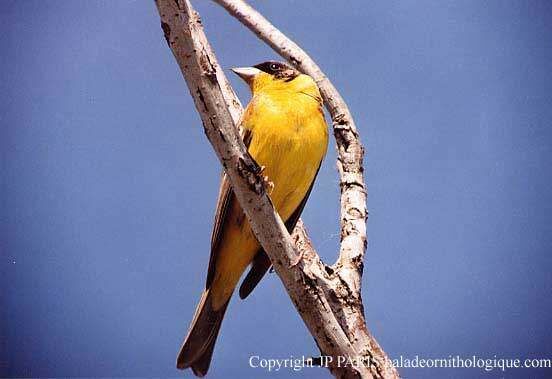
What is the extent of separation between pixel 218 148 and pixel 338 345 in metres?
1.14

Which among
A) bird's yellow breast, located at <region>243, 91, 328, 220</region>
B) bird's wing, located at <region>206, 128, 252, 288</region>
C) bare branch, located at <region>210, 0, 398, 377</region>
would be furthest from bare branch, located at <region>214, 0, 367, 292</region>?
bird's wing, located at <region>206, 128, 252, 288</region>

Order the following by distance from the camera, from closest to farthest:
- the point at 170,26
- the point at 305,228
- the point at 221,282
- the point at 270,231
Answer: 1. the point at 170,26
2. the point at 270,231
3. the point at 221,282
4. the point at 305,228

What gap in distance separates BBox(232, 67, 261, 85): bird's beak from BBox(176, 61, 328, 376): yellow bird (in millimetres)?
159

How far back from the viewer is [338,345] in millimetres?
3113

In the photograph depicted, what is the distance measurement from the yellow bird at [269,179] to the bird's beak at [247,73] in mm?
159

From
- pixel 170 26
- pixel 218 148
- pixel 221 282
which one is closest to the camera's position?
pixel 170 26

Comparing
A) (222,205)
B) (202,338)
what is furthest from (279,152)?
(202,338)

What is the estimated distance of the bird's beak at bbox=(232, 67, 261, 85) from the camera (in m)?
4.27

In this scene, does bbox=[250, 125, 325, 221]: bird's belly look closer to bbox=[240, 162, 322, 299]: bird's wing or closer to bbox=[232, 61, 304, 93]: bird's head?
bbox=[240, 162, 322, 299]: bird's wing

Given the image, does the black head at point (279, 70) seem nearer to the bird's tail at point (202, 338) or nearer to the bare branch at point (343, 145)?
the bare branch at point (343, 145)

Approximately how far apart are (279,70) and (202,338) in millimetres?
1747

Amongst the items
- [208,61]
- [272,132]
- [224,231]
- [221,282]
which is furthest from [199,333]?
[208,61]

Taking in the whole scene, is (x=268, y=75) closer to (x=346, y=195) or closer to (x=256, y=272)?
(x=346, y=195)

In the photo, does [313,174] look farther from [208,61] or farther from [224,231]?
[208,61]
